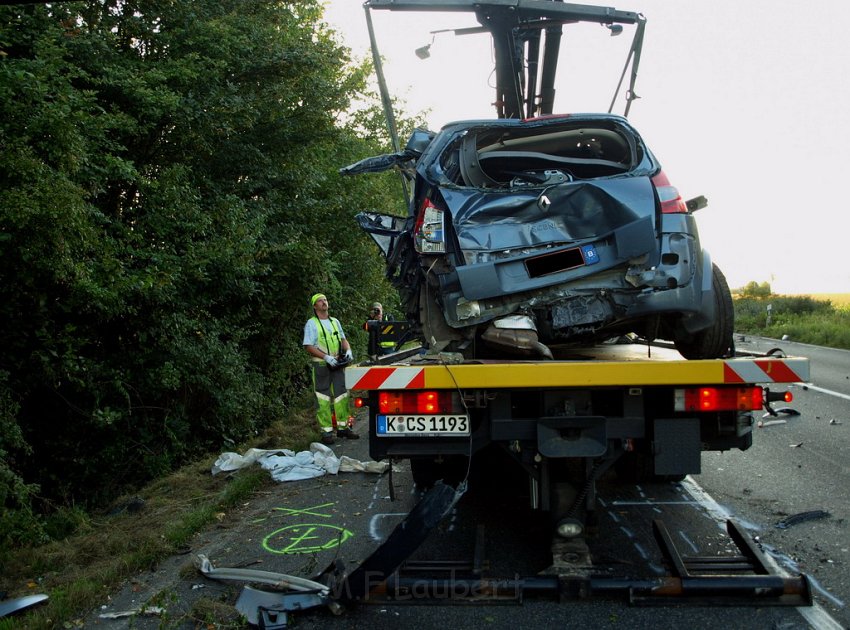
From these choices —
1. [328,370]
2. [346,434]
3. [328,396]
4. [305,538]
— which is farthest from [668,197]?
[346,434]

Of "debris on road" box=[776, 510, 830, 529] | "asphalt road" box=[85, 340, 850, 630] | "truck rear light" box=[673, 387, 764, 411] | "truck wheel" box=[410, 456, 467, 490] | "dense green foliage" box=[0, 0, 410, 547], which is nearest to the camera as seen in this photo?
"asphalt road" box=[85, 340, 850, 630]

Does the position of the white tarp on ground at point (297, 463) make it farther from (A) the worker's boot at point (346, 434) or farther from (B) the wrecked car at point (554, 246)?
(B) the wrecked car at point (554, 246)

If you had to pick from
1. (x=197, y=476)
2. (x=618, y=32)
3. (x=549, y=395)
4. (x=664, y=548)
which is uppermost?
(x=618, y=32)

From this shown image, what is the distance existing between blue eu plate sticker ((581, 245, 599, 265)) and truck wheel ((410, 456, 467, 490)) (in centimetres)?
192

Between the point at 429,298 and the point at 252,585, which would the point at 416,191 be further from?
the point at 252,585

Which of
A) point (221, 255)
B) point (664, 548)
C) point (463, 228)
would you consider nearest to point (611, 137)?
point (463, 228)

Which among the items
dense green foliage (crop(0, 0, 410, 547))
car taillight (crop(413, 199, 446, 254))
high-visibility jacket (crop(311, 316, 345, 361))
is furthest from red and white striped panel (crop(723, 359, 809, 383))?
high-visibility jacket (crop(311, 316, 345, 361))

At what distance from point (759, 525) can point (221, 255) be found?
6348 mm

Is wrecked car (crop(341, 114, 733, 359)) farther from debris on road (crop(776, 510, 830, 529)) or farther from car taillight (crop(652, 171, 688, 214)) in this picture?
debris on road (crop(776, 510, 830, 529))

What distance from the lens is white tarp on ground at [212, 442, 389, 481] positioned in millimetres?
6875

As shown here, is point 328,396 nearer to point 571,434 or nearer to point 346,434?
point 346,434

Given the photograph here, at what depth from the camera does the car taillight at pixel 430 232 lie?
4695 mm

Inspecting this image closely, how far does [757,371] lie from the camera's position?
3.87 m

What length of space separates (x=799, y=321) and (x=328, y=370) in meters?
30.6
